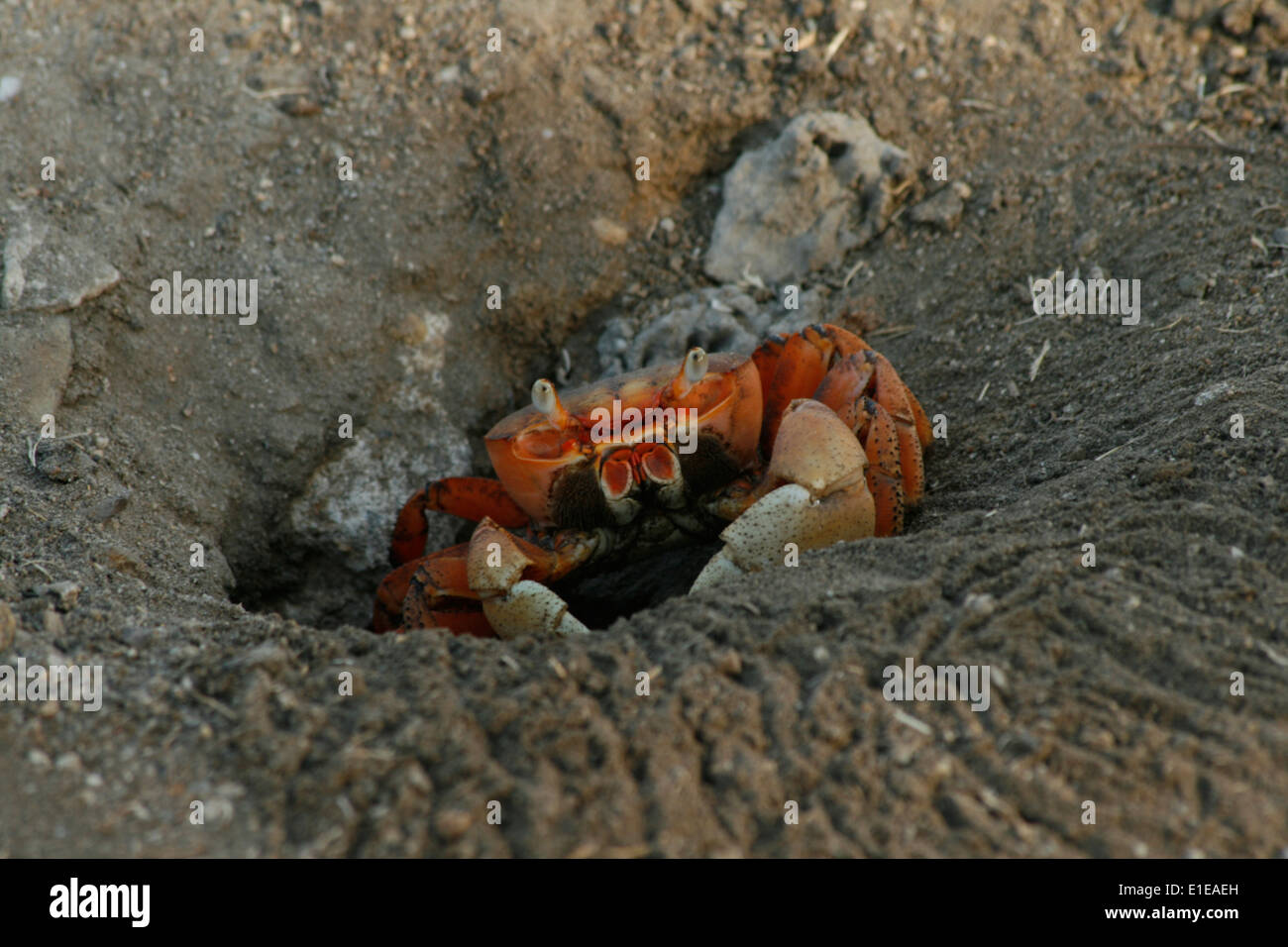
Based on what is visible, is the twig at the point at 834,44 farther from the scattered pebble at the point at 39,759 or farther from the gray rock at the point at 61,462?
the scattered pebble at the point at 39,759

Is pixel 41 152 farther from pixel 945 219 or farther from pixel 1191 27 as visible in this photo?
pixel 1191 27

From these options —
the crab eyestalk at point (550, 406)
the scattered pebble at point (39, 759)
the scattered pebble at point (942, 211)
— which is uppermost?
the scattered pebble at point (942, 211)

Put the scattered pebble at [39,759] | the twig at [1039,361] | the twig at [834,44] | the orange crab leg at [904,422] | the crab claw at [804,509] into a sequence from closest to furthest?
the scattered pebble at [39,759] → the crab claw at [804,509] → the orange crab leg at [904,422] → the twig at [1039,361] → the twig at [834,44]

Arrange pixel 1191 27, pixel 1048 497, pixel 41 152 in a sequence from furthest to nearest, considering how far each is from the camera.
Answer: pixel 1191 27 → pixel 41 152 → pixel 1048 497

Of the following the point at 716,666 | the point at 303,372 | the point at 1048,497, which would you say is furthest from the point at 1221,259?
the point at 303,372

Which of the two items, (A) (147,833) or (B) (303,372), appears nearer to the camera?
(A) (147,833)

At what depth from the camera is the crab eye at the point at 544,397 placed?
13.0 ft

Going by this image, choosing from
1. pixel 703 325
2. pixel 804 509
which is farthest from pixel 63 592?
pixel 703 325

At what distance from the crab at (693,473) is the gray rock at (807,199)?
1236 mm

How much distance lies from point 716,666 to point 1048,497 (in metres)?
1.43

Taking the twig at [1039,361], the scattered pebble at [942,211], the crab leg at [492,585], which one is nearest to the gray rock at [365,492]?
the crab leg at [492,585]

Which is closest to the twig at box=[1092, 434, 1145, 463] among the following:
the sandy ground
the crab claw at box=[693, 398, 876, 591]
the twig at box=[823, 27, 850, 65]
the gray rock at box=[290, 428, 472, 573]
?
the sandy ground

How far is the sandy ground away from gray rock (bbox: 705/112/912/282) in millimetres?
160
